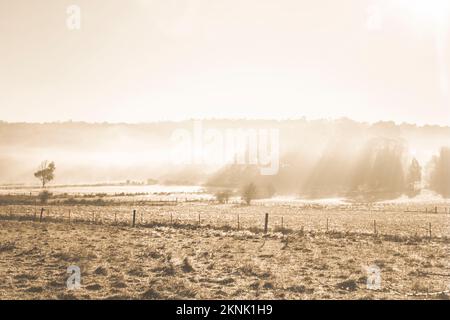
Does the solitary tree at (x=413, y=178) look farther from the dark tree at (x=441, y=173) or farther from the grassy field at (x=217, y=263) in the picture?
the grassy field at (x=217, y=263)

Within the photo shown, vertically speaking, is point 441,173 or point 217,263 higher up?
point 441,173

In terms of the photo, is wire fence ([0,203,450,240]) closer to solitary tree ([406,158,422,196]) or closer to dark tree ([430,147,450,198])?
solitary tree ([406,158,422,196])

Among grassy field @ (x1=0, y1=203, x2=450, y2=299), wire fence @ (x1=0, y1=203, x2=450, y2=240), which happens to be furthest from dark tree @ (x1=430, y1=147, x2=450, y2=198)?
grassy field @ (x1=0, y1=203, x2=450, y2=299)

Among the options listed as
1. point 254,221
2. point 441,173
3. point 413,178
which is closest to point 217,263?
point 254,221

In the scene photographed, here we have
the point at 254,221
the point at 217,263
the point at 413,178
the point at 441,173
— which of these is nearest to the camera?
the point at 217,263

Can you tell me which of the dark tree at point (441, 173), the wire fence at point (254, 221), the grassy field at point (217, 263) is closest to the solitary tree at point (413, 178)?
the dark tree at point (441, 173)

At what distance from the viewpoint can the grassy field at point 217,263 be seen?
1513cm

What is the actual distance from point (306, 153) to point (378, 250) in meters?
159

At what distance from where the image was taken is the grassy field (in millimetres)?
15133

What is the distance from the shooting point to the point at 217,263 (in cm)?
2041

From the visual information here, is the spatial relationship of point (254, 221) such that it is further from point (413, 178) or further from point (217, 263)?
point (413, 178)

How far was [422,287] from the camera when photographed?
52.4 feet

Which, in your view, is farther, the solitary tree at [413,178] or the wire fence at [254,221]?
the solitary tree at [413,178]
